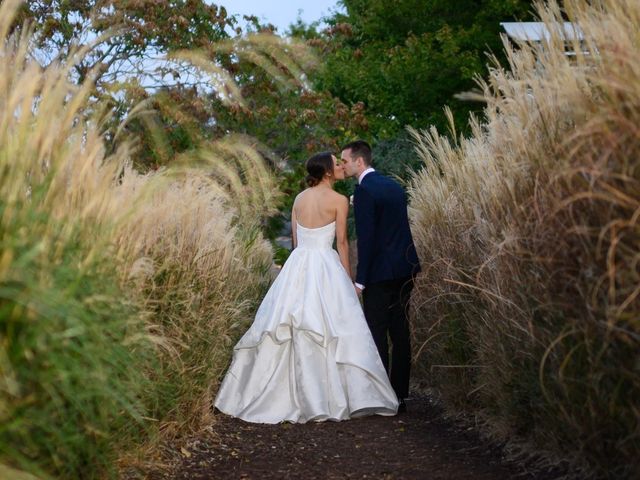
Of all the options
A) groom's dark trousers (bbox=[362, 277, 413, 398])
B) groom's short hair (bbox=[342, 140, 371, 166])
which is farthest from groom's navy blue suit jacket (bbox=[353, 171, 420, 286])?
groom's short hair (bbox=[342, 140, 371, 166])

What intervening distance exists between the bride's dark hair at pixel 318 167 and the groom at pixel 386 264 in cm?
41

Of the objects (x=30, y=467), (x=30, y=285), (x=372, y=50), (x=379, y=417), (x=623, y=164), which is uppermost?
(x=372, y=50)

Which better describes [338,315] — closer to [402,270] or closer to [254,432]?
[402,270]

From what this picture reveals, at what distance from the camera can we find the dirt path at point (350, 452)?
5.11 meters

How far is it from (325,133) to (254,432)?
8.51 meters

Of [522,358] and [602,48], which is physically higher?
[602,48]

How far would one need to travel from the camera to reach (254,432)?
256 inches

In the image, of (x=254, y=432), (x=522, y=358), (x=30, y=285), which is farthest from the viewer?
(x=254, y=432)

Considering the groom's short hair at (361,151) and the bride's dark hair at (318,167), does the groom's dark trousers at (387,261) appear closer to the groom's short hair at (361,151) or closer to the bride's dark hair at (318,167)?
the groom's short hair at (361,151)

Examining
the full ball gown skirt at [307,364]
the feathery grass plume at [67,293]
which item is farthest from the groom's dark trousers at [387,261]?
the feathery grass plume at [67,293]

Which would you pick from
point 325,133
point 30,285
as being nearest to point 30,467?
point 30,285

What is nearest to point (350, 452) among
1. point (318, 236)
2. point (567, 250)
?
point (318, 236)

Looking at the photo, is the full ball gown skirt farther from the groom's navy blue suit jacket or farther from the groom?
the groom's navy blue suit jacket

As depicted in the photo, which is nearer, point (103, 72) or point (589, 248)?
point (589, 248)
